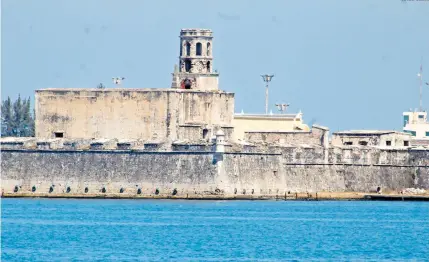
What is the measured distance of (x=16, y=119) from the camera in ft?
345

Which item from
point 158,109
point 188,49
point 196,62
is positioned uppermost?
point 188,49

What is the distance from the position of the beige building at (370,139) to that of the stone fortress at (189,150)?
49mm

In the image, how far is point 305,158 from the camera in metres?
83.1

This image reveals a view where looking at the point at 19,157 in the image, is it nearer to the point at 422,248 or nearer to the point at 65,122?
the point at 65,122

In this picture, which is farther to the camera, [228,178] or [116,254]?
[228,178]

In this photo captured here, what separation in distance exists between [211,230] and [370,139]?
2628cm

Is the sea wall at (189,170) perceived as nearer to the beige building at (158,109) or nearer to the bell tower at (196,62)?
the beige building at (158,109)

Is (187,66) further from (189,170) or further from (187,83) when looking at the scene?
(189,170)

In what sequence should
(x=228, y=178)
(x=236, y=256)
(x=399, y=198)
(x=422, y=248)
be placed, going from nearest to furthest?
(x=236, y=256) < (x=422, y=248) < (x=228, y=178) < (x=399, y=198)

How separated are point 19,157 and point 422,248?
28442 millimetres

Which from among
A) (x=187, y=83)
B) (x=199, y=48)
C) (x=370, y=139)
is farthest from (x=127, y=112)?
(x=370, y=139)

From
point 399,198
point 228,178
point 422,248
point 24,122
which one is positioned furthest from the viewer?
point 24,122

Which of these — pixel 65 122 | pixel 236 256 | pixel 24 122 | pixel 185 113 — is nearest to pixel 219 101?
pixel 185 113

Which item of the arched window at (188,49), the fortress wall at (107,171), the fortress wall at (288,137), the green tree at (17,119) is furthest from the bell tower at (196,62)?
the green tree at (17,119)
